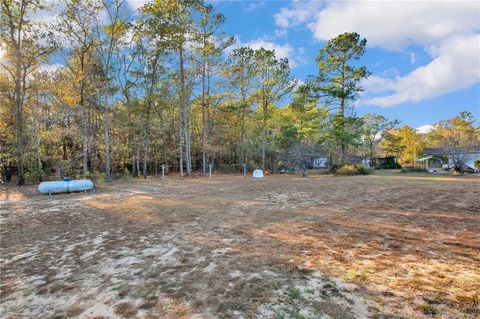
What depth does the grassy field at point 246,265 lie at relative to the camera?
2152 millimetres

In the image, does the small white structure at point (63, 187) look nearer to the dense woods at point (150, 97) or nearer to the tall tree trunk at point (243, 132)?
the dense woods at point (150, 97)

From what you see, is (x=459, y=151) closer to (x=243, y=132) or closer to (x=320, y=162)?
(x=320, y=162)

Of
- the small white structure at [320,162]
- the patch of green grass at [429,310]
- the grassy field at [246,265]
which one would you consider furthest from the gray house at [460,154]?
the patch of green grass at [429,310]

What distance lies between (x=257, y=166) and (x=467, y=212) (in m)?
21.8

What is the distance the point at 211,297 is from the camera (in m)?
2.30

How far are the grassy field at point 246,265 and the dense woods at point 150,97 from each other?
1057 cm

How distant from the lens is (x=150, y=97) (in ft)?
59.9

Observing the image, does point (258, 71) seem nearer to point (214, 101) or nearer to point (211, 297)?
point (214, 101)

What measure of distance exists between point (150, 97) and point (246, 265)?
1738 cm

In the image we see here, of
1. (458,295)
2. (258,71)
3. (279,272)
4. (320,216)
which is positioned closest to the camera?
(458,295)

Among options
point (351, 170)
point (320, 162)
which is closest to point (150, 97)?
point (351, 170)

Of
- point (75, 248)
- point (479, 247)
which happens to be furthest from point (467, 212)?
point (75, 248)

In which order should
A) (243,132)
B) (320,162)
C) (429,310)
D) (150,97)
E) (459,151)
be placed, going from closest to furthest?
1. (429,310)
2. (150,97)
3. (243,132)
4. (459,151)
5. (320,162)

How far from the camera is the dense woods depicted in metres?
13.9
